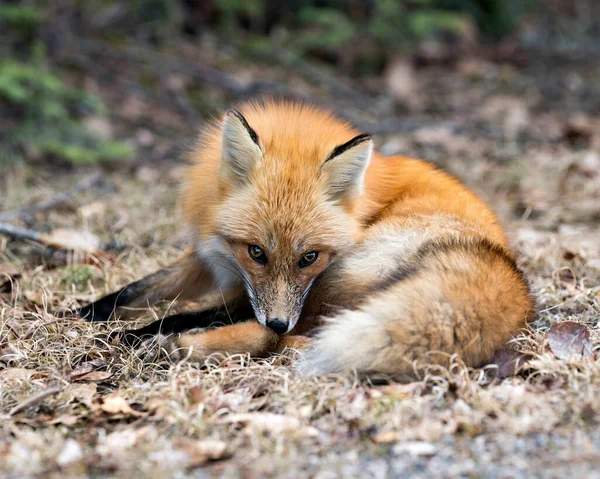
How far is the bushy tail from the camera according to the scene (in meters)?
2.55

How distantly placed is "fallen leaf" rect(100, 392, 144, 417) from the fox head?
736mm

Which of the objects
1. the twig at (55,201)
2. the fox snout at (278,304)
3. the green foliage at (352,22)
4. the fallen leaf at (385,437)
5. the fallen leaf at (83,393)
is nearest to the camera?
the fallen leaf at (385,437)

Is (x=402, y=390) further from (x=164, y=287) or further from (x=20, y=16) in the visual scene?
(x=20, y=16)

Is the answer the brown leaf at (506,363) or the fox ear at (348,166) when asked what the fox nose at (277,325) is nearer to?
the fox ear at (348,166)

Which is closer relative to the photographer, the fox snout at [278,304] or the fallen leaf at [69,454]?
the fallen leaf at [69,454]

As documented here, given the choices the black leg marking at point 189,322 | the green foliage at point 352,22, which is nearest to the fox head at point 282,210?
the black leg marking at point 189,322

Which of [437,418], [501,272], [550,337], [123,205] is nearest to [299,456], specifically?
[437,418]

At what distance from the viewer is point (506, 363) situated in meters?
2.85

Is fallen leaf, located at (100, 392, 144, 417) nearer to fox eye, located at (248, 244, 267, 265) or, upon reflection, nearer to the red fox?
the red fox

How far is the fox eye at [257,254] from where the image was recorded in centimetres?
317

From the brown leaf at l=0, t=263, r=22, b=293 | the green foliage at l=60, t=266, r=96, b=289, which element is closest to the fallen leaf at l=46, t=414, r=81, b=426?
the brown leaf at l=0, t=263, r=22, b=293

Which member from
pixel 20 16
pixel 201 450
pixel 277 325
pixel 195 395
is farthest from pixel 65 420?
pixel 20 16

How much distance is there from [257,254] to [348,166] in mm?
639

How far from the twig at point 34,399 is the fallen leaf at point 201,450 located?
0.70 meters
